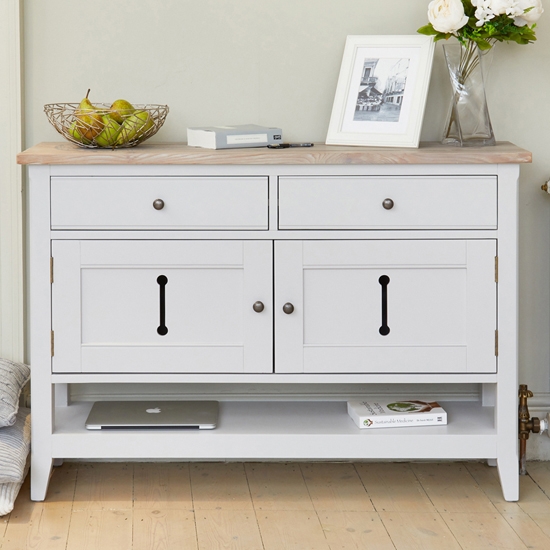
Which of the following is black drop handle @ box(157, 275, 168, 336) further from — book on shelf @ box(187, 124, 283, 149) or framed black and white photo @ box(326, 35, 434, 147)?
framed black and white photo @ box(326, 35, 434, 147)

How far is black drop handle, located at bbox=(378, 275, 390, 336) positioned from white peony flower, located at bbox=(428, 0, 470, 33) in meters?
0.67

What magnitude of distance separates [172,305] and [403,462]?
0.86 metres

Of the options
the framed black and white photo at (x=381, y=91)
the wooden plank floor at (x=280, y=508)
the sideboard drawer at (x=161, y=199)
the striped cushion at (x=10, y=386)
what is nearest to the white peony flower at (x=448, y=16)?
the framed black and white photo at (x=381, y=91)

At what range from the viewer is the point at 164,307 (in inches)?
80.7

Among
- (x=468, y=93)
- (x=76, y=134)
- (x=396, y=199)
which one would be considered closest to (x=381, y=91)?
(x=468, y=93)

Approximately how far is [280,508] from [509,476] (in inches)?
23.3

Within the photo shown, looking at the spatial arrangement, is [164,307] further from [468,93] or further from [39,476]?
[468,93]

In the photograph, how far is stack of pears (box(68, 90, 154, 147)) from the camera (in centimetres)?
203

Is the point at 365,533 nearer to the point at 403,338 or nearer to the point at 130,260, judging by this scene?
the point at 403,338

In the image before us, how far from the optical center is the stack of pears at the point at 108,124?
6.66ft

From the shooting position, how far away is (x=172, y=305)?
6.72 ft

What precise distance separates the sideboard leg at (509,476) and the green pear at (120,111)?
1.29m

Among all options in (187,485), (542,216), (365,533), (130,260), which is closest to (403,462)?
(365,533)

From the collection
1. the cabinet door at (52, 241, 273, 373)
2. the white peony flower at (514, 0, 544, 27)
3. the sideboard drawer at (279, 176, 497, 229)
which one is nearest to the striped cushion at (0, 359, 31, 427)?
the cabinet door at (52, 241, 273, 373)
